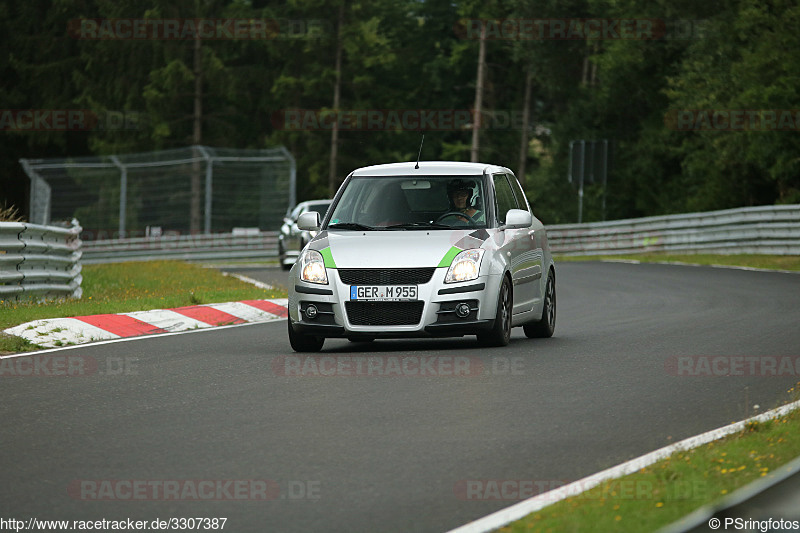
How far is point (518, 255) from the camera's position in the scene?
13.2m

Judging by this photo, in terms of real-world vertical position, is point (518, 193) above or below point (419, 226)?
above

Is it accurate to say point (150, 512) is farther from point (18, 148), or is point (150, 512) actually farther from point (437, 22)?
point (437, 22)

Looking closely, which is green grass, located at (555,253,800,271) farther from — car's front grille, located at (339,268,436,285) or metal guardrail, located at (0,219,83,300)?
car's front grille, located at (339,268,436,285)

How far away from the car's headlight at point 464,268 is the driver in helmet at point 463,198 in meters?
0.87

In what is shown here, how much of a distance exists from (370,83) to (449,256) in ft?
200

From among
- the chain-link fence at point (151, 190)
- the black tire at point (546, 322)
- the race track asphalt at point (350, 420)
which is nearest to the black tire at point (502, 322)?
the race track asphalt at point (350, 420)

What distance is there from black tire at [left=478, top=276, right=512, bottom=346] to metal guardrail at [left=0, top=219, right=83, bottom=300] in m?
7.08

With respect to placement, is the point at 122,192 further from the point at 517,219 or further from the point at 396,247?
the point at 396,247

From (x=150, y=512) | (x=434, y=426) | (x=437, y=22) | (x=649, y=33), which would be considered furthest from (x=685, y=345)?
(x=437, y=22)

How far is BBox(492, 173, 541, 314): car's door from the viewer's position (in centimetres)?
1298

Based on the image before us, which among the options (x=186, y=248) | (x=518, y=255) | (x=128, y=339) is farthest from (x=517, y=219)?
(x=186, y=248)

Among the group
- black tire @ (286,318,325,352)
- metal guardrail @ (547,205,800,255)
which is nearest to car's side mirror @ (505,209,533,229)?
black tire @ (286,318,325,352)

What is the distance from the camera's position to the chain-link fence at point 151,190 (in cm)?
3875

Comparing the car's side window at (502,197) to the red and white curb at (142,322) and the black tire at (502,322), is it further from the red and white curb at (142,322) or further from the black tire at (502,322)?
the red and white curb at (142,322)
